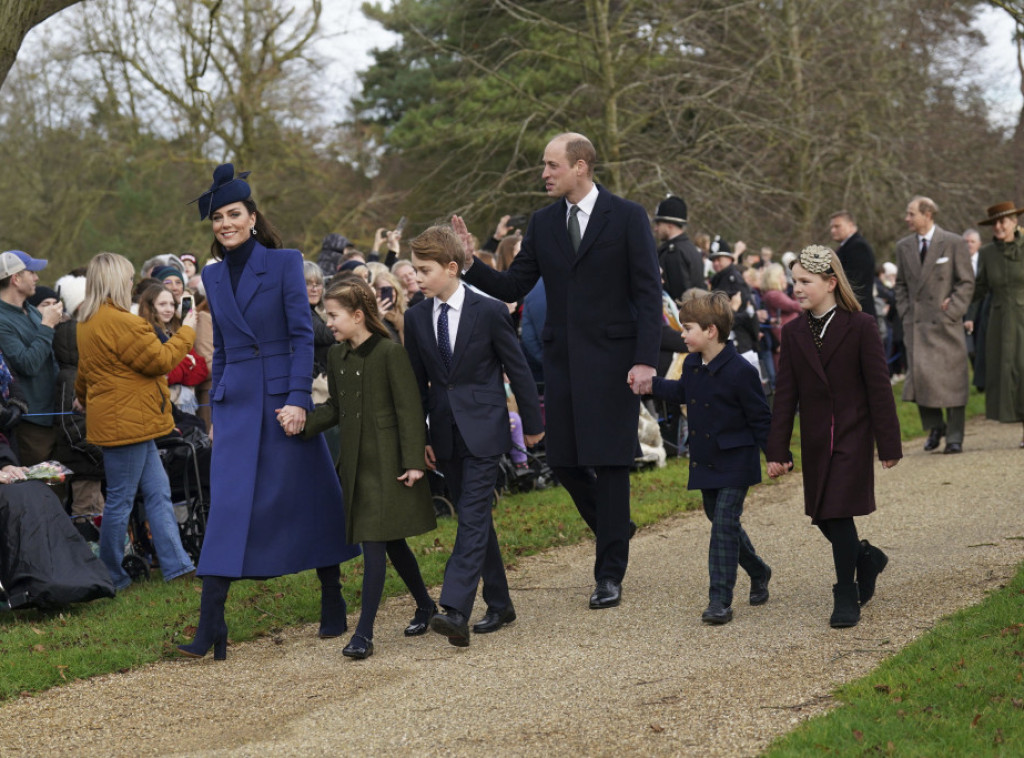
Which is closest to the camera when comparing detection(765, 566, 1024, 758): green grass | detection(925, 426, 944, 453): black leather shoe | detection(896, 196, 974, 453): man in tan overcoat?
detection(765, 566, 1024, 758): green grass

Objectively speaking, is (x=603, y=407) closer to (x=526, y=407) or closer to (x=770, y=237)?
(x=526, y=407)

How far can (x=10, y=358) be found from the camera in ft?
26.5

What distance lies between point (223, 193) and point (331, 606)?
2082mm

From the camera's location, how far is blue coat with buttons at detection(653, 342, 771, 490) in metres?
6.28

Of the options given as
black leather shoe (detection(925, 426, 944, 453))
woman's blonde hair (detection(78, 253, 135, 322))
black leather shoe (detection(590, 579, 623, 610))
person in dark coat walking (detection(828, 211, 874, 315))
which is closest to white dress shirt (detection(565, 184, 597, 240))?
black leather shoe (detection(590, 579, 623, 610))

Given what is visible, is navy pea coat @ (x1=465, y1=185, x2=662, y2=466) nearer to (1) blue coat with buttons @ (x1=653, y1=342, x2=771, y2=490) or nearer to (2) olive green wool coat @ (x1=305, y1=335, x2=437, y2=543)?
(1) blue coat with buttons @ (x1=653, y1=342, x2=771, y2=490)

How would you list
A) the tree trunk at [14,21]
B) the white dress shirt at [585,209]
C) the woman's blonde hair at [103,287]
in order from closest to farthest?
the white dress shirt at [585,209]
the woman's blonde hair at [103,287]
the tree trunk at [14,21]

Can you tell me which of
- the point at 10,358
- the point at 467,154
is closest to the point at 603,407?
the point at 10,358

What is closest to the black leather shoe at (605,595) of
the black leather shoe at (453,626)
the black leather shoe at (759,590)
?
the black leather shoe at (759,590)

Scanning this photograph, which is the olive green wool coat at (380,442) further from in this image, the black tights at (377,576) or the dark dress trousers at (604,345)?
the dark dress trousers at (604,345)

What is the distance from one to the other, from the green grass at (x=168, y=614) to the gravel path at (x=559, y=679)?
22 cm

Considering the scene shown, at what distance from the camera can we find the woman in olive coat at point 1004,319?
11617mm

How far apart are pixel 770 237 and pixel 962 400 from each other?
11.3 metres

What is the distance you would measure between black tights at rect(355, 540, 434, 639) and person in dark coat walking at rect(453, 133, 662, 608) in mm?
917
